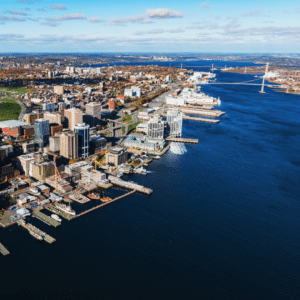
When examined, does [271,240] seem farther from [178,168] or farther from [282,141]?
[282,141]

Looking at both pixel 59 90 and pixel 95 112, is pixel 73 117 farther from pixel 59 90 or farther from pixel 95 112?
pixel 59 90

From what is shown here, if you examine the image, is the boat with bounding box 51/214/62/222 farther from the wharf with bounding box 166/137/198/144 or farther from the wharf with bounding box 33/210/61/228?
the wharf with bounding box 166/137/198/144

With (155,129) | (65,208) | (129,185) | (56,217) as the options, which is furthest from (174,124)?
(56,217)

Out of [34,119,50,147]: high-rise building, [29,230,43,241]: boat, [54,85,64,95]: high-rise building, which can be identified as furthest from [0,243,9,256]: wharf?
[54,85,64,95]: high-rise building

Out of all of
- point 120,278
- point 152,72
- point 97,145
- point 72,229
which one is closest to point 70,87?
point 152,72

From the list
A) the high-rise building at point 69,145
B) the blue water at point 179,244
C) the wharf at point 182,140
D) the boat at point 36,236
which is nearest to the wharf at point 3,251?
the blue water at point 179,244

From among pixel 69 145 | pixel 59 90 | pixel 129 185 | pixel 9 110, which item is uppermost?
pixel 59 90

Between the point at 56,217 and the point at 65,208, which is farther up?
the point at 65,208

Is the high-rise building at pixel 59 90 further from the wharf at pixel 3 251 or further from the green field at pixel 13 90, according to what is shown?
the wharf at pixel 3 251
